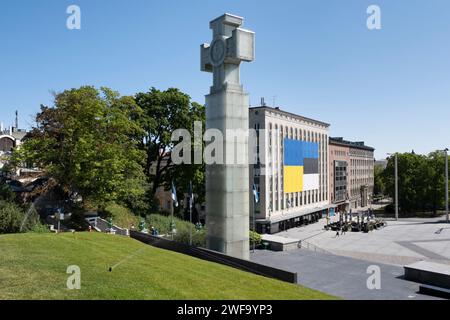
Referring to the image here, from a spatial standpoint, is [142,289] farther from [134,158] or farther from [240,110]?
[134,158]

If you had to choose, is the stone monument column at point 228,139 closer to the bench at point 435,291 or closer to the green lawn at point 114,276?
the green lawn at point 114,276

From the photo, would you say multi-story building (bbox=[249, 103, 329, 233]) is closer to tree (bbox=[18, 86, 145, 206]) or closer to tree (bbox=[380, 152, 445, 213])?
tree (bbox=[380, 152, 445, 213])

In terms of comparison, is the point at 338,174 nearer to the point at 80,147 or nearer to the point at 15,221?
the point at 80,147

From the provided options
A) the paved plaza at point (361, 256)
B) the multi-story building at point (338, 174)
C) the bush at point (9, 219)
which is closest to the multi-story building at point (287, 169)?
the paved plaza at point (361, 256)

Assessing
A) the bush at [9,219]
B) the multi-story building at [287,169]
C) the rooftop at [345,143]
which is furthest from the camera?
Result: the rooftop at [345,143]

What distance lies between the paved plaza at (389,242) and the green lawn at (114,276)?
863 inches

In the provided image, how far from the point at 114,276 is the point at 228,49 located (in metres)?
15.8

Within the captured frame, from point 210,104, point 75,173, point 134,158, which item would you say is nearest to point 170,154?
point 134,158

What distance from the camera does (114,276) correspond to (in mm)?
14977

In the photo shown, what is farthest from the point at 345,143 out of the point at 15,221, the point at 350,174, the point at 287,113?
the point at 15,221

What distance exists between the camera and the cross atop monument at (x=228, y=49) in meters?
23.9

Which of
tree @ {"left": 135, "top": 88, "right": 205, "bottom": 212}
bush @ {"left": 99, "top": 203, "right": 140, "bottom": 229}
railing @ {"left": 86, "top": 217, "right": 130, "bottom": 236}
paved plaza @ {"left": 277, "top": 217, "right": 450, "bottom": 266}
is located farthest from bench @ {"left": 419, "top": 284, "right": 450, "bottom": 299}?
tree @ {"left": 135, "top": 88, "right": 205, "bottom": 212}

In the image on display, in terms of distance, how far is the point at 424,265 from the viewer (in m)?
25.2

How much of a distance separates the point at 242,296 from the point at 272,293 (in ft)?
7.07
